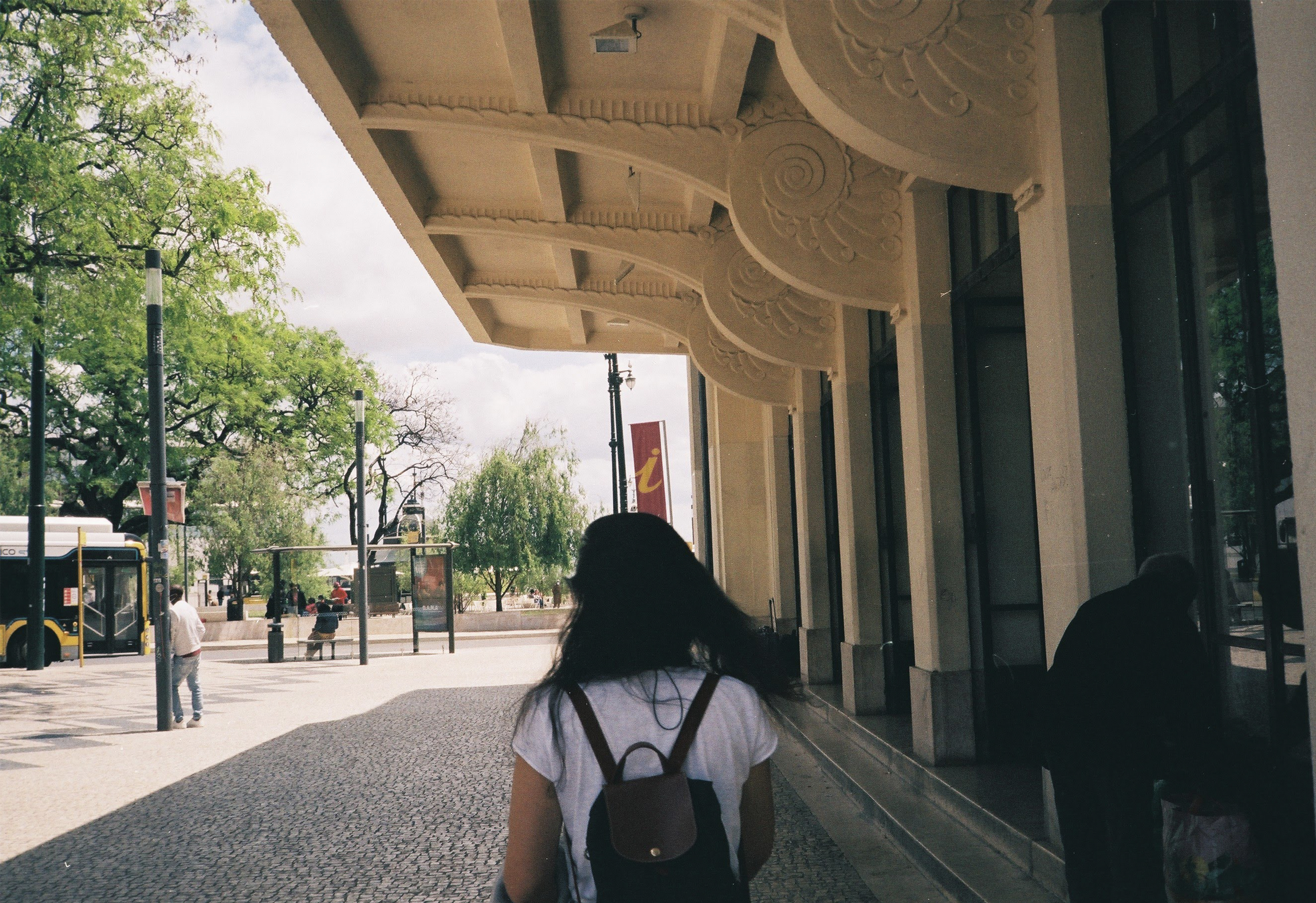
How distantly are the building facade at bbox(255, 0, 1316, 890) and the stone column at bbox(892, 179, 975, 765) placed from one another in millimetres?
22

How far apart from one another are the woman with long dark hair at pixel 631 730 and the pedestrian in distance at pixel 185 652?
39.3ft

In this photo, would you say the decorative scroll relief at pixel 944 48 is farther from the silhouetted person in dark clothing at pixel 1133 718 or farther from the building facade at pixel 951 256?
the silhouetted person in dark clothing at pixel 1133 718

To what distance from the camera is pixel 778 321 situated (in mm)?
11289

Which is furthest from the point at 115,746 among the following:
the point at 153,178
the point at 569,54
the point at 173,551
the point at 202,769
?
the point at 173,551

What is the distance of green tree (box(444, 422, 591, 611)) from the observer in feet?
144

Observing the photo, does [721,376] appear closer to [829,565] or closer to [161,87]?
[829,565]

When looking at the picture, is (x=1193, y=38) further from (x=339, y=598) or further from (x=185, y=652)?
(x=339, y=598)

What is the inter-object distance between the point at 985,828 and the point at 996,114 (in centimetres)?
359

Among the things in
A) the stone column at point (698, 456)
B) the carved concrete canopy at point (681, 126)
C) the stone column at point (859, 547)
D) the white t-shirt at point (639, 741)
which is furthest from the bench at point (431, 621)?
the white t-shirt at point (639, 741)

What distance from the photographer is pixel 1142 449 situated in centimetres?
536

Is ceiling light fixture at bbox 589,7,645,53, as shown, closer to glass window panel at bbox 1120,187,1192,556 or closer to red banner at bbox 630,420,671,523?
glass window panel at bbox 1120,187,1192,556

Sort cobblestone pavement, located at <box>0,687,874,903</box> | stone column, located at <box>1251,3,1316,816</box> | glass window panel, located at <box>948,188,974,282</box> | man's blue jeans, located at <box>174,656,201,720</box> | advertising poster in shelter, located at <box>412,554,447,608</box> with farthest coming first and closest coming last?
advertising poster in shelter, located at <box>412,554,447,608</box>, man's blue jeans, located at <box>174,656,201,720</box>, glass window panel, located at <box>948,188,974,282</box>, cobblestone pavement, located at <box>0,687,874,903</box>, stone column, located at <box>1251,3,1316,816</box>

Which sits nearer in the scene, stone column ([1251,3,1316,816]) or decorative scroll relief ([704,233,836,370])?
stone column ([1251,3,1316,816])

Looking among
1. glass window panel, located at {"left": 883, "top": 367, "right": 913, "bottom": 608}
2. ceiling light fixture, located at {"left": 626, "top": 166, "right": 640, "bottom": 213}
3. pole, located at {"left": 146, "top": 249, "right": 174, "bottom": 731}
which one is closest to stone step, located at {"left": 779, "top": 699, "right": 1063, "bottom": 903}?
glass window panel, located at {"left": 883, "top": 367, "right": 913, "bottom": 608}
